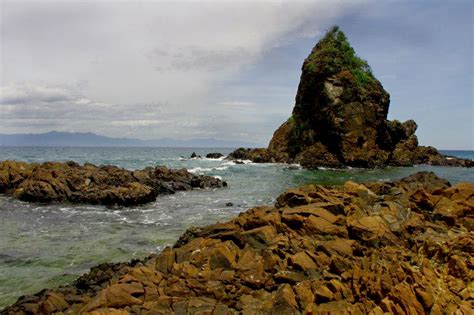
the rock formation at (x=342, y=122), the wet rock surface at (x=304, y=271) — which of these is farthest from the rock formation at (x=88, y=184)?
the rock formation at (x=342, y=122)

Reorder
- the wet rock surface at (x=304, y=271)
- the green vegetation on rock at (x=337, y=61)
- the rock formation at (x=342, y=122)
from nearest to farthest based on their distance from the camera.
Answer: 1. the wet rock surface at (x=304, y=271)
2. the rock formation at (x=342, y=122)
3. the green vegetation on rock at (x=337, y=61)

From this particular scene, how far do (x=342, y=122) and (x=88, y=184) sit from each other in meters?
48.1

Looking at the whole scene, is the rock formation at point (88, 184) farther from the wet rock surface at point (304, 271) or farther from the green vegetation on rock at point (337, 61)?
the green vegetation on rock at point (337, 61)

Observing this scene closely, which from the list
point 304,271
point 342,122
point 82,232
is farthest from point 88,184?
point 342,122

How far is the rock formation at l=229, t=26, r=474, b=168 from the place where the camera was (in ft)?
220

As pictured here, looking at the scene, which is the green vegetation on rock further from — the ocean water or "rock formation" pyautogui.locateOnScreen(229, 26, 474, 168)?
the ocean water

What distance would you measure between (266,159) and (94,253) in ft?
213

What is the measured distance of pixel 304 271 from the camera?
11.0 m

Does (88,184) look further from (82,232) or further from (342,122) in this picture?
(342,122)

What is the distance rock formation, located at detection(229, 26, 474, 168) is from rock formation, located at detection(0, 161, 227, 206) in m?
32.2

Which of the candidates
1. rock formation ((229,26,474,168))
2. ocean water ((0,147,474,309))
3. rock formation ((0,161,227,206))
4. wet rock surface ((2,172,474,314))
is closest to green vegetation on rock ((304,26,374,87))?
rock formation ((229,26,474,168))

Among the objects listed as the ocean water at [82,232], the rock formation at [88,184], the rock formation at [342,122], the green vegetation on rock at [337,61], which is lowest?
the ocean water at [82,232]

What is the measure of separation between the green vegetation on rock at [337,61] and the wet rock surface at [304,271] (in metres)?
60.4

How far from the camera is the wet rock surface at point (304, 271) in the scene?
9539 mm
